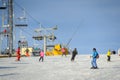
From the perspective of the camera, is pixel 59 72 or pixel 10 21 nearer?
pixel 59 72

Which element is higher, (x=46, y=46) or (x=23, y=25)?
(x=23, y=25)

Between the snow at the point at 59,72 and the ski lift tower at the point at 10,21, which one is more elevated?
the ski lift tower at the point at 10,21

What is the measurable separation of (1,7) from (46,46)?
15.3 m

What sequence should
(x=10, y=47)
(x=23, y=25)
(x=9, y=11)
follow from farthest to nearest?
(x=23, y=25), (x=9, y=11), (x=10, y=47)

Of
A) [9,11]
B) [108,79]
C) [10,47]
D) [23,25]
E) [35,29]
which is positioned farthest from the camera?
[23,25]

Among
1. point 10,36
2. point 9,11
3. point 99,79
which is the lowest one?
point 99,79

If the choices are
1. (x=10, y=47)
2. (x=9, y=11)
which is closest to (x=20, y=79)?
(x=10, y=47)

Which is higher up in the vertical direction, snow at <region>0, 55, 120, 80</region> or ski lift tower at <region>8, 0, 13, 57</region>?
ski lift tower at <region>8, 0, 13, 57</region>

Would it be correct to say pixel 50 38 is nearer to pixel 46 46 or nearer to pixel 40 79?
pixel 46 46

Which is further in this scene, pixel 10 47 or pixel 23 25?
pixel 23 25

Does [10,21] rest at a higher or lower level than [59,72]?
higher

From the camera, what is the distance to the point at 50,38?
82500mm

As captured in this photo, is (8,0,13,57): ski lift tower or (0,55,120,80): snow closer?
(0,55,120,80): snow

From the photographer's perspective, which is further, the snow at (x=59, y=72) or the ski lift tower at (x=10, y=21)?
the ski lift tower at (x=10, y=21)
